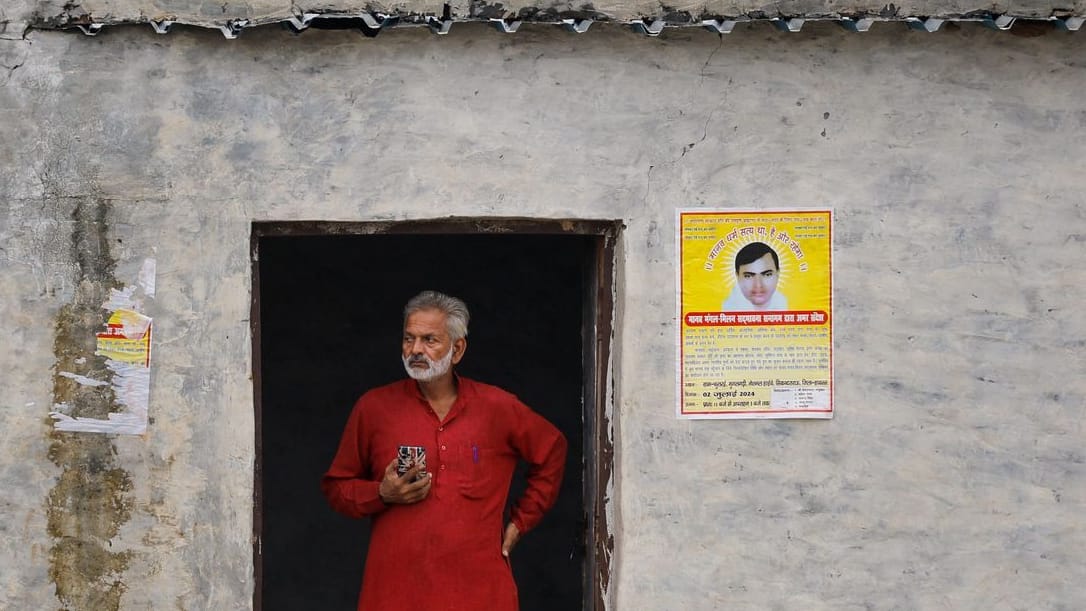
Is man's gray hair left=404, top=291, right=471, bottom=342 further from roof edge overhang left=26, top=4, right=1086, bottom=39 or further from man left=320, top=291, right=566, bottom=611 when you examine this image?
roof edge overhang left=26, top=4, right=1086, bottom=39

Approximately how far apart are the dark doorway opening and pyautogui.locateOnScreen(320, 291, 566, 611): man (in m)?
2.54

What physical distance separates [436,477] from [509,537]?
0.40 metres

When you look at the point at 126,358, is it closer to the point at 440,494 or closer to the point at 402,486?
the point at 402,486

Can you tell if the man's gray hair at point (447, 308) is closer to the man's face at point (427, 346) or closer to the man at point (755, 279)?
the man's face at point (427, 346)

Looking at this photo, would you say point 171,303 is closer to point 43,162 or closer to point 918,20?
point 43,162

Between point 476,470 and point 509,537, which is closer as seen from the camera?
point 476,470

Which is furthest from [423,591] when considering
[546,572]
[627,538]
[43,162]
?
[546,572]

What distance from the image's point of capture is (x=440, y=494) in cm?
444

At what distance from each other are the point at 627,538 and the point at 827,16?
189cm

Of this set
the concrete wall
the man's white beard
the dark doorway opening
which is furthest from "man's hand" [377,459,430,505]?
the dark doorway opening

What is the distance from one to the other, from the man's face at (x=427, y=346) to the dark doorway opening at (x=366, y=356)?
2.61 meters

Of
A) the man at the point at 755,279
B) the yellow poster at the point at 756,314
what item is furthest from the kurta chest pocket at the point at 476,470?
the man at the point at 755,279

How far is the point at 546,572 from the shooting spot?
290 inches

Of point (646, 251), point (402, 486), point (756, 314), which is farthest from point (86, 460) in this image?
point (756, 314)
